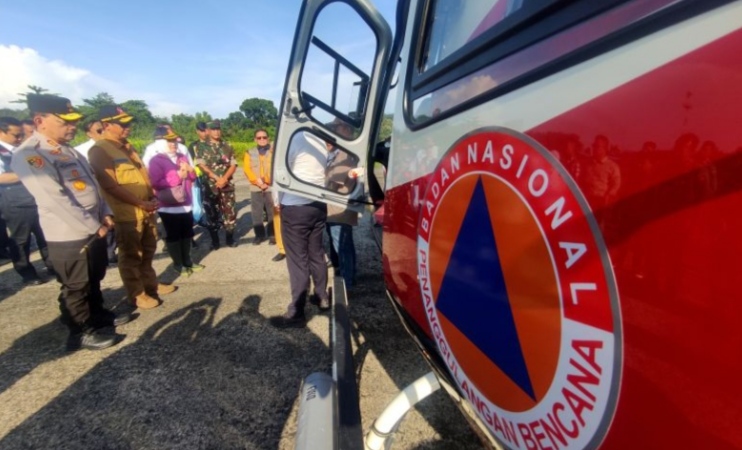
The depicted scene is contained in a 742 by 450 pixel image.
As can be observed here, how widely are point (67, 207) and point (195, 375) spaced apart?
4.91ft

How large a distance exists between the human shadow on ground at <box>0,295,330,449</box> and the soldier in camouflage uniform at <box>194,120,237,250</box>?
2387 millimetres

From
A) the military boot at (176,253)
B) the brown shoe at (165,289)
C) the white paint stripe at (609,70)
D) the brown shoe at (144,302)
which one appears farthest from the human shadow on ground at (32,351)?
the white paint stripe at (609,70)

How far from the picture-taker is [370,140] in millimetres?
2457

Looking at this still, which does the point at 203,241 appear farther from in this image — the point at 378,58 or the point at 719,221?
the point at 719,221

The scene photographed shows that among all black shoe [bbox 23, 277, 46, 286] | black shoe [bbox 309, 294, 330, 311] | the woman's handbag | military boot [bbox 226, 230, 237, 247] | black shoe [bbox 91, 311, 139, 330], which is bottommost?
black shoe [bbox 23, 277, 46, 286]

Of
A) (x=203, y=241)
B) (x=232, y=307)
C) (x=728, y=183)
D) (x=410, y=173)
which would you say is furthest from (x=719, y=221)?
(x=203, y=241)

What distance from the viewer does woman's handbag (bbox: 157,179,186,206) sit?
13.2 ft

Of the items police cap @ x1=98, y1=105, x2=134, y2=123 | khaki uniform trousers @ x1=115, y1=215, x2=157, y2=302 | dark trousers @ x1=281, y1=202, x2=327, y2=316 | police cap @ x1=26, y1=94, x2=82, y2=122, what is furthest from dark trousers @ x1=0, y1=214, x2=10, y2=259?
dark trousers @ x1=281, y1=202, x2=327, y2=316

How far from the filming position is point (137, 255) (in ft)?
11.3

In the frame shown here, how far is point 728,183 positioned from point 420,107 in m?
1.04

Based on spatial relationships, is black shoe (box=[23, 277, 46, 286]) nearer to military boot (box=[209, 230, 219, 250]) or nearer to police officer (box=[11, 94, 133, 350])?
military boot (box=[209, 230, 219, 250])

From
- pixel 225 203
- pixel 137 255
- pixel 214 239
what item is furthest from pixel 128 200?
pixel 214 239

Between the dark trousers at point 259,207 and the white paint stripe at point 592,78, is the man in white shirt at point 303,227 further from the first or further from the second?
the dark trousers at point 259,207

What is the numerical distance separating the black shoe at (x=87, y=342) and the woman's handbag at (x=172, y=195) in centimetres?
160
